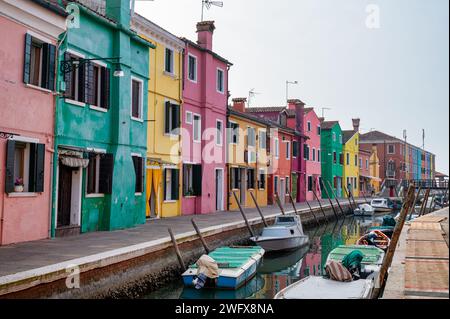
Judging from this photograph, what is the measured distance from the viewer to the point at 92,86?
48.6 ft

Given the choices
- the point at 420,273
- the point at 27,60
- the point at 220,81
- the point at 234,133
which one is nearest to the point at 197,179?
the point at 234,133

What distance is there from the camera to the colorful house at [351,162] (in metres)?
51.5

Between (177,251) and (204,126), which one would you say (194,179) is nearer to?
(204,126)

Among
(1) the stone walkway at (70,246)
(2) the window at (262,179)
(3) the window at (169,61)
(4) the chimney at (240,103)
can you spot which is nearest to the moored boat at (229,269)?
(1) the stone walkway at (70,246)

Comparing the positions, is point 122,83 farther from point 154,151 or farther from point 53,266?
point 53,266

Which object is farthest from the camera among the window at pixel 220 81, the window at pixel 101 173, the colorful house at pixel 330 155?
the colorful house at pixel 330 155

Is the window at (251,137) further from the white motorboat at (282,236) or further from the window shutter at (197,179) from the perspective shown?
the white motorboat at (282,236)

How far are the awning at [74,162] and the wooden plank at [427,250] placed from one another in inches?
361

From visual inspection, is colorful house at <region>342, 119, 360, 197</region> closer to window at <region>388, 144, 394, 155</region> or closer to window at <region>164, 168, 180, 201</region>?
window at <region>388, 144, 394, 155</region>

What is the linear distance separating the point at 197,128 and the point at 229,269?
1186 cm

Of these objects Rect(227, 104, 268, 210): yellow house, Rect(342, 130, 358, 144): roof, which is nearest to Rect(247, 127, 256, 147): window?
Rect(227, 104, 268, 210): yellow house

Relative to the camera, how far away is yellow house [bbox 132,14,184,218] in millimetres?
19188
